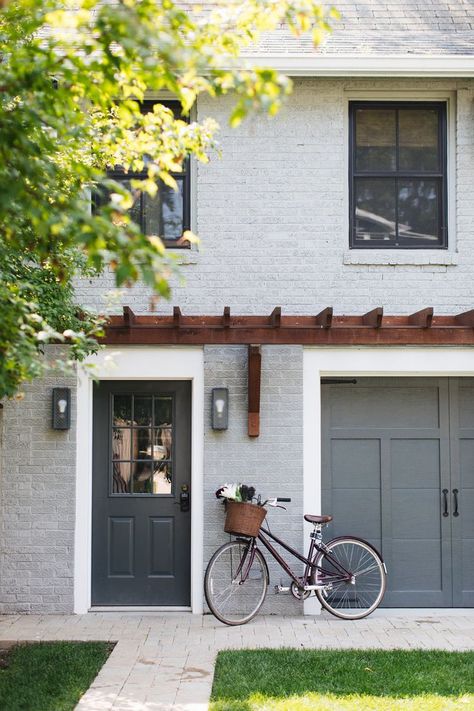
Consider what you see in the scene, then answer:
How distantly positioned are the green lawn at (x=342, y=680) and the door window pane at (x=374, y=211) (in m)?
3.86

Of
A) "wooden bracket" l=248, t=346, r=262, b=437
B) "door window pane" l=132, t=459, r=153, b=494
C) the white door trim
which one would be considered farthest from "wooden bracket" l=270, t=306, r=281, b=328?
"door window pane" l=132, t=459, r=153, b=494

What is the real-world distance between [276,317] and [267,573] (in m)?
2.23

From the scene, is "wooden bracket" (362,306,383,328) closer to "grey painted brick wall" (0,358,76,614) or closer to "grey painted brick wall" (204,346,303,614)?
"grey painted brick wall" (204,346,303,614)

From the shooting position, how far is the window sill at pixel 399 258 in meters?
8.50

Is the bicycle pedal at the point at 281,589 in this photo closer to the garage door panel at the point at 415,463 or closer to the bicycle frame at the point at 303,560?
the bicycle frame at the point at 303,560

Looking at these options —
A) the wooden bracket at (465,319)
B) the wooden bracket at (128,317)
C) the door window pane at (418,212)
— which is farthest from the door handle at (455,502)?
the wooden bracket at (128,317)

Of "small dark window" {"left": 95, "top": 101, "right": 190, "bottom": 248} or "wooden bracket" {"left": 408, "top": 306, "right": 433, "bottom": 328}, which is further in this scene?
"small dark window" {"left": 95, "top": 101, "right": 190, "bottom": 248}

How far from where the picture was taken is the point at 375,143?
8758 mm

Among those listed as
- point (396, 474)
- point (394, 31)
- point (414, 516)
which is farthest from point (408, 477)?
point (394, 31)

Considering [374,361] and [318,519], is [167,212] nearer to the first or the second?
[374,361]

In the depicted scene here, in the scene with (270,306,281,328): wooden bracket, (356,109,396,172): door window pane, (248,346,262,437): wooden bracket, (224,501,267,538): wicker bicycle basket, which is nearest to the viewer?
(224,501,267,538): wicker bicycle basket

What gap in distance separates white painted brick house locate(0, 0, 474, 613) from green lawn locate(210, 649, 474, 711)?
1593 millimetres

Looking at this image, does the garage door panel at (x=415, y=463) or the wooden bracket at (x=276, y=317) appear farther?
the garage door panel at (x=415, y=463)

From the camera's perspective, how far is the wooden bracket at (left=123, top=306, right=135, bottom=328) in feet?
25.9
